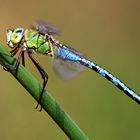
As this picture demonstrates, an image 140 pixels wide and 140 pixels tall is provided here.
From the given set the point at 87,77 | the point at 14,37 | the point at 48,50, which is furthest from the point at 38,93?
the point at 87,77

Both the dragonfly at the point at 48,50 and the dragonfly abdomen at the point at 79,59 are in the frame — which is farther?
the dragonfly abdomen at the point at 79,59

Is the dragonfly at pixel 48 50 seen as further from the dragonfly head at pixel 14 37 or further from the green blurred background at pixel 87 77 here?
the green blurred background at pixel 87 77

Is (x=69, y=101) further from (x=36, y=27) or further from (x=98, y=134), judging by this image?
(x=36, y=27)

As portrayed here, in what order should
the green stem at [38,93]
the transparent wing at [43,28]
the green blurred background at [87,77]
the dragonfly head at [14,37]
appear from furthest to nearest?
the green blurred background at [87,77]
the transparent wing at [43,28]
the dragonfly head at [14,37]
the green stem at [38,93]

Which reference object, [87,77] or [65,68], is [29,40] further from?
[87,77]

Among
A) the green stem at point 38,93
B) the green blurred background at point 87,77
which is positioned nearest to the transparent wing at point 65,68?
the green stem at point 38,93

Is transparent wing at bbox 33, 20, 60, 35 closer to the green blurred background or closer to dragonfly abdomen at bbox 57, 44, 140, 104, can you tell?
dragonfly abdomen at bbox 57, 44, 140, 104
